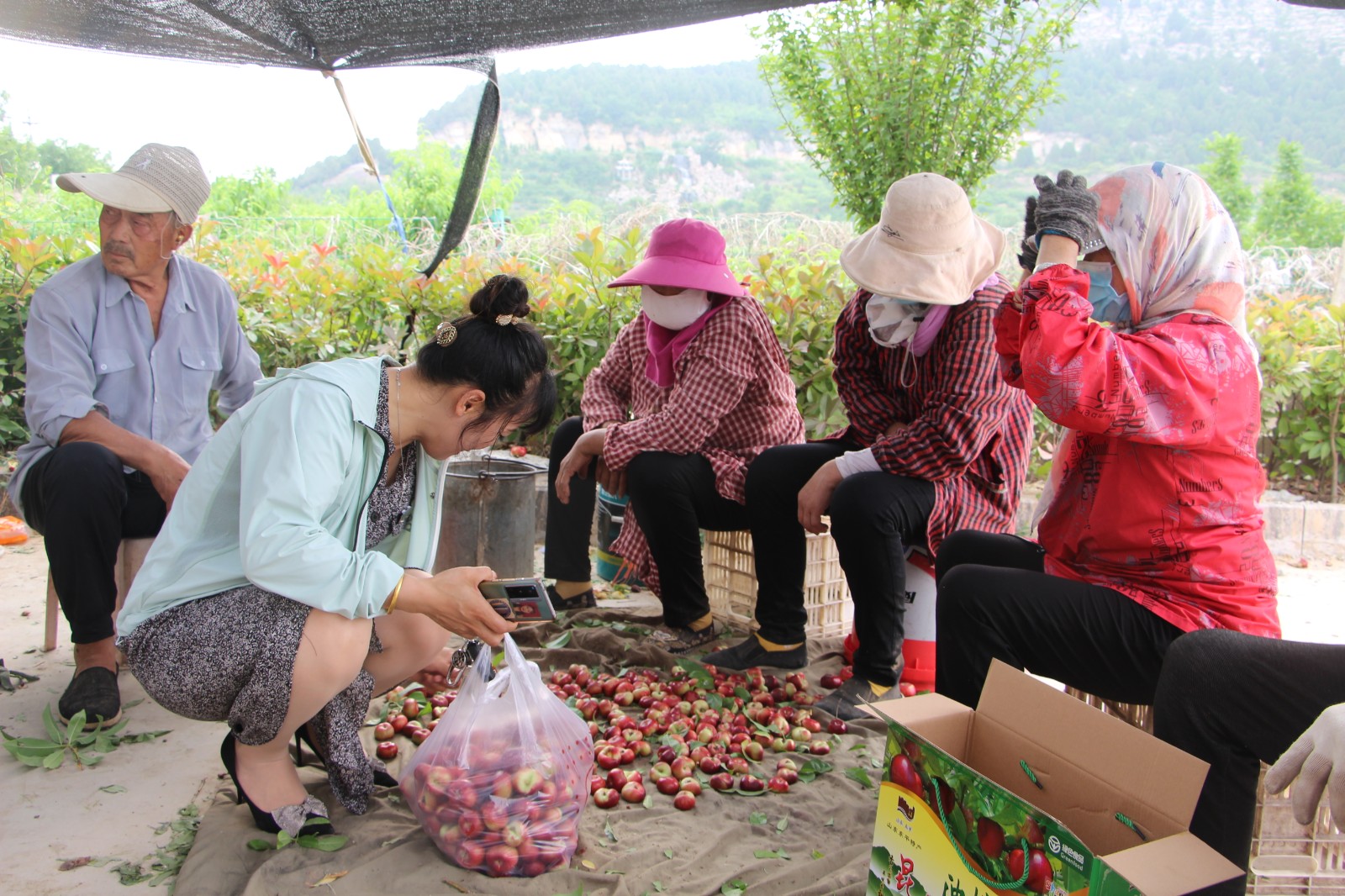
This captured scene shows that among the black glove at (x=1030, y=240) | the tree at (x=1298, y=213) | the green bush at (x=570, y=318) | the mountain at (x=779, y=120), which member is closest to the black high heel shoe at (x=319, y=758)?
the black glove at (x=1030, y=240)

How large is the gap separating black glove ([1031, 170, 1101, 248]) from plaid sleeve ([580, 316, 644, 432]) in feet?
5.99

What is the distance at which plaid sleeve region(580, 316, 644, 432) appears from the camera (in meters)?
3.57

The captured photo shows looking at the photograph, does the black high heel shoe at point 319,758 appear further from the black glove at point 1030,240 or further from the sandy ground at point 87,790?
the black glove at point 1030,240

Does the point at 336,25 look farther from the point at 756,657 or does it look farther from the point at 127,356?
the point at 756,657

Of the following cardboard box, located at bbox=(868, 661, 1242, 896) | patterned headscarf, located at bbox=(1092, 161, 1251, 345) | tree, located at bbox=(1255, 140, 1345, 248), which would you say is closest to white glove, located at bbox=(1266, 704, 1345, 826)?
cardboard box, located at bbox=(868, 661, 1242, 896)

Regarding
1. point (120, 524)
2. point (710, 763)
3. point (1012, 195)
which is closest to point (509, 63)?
point (120, 524)

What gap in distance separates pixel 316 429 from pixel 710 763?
4.18 feet

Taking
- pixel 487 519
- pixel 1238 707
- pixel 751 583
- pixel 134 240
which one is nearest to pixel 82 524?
pixel 134 240

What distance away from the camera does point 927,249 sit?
253cm

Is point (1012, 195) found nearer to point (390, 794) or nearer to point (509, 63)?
point (509, 63)

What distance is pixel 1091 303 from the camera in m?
1.99

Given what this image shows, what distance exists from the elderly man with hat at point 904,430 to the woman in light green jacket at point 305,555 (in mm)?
1040

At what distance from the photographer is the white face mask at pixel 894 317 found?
2.66 meters

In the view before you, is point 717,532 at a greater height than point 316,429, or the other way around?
point 316,429
